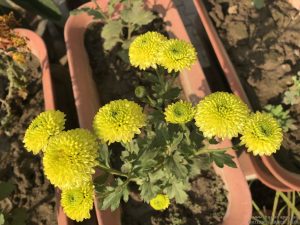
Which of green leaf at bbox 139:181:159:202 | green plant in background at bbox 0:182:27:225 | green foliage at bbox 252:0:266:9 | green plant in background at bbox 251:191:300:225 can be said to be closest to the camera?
green leaf at bbox 139:181:159:202

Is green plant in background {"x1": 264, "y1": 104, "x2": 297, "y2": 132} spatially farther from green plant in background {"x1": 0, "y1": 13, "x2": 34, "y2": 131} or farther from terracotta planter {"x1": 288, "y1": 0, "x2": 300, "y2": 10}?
green plant in background {"x1": 0, "y1": 13, "x2": 34, "y2": 131}

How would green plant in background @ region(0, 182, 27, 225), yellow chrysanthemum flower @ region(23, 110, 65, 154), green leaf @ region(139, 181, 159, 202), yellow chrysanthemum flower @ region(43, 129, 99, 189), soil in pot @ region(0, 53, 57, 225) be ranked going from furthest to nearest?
soil in pot @ region(0, 53, 57, 225)
green plant in background @ region(0, 182, 27, 225)
green leaf @ region(139, 181, 159, 202)
yellow chrysanthemum flower @ region(23, 110, 65, 154)
yellow chrysanthemum flower @ region(43, 129, 99, 189)

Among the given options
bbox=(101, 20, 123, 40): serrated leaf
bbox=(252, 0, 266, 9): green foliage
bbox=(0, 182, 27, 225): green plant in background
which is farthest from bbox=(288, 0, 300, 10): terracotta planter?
bbox=(0, 182, 27, 225): green plant in background

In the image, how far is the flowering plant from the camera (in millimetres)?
818

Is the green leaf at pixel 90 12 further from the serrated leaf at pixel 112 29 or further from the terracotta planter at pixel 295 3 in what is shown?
the terracotta planter at pixel 295 3

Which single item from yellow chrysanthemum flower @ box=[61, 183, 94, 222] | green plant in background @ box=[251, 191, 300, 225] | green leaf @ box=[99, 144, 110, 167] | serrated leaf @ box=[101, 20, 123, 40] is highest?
serrated leaf @ box=[101, 20, 123, 40]

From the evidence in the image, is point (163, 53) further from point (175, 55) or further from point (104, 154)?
point (104, 154)

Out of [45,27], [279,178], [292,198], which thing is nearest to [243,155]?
[279,178]

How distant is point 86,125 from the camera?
1.31m

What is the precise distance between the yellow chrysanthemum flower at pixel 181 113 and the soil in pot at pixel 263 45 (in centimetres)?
61

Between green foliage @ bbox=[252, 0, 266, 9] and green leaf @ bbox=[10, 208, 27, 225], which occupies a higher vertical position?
green foliage @ bbox=[252, 0, 266, 9]

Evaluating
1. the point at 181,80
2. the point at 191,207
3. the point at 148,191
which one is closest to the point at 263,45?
the point at 181,80

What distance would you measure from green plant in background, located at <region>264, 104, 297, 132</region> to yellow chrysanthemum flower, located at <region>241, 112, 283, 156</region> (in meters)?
0.52

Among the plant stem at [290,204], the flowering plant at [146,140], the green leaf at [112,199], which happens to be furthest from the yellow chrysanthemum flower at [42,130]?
the plant stem at [290,204]
